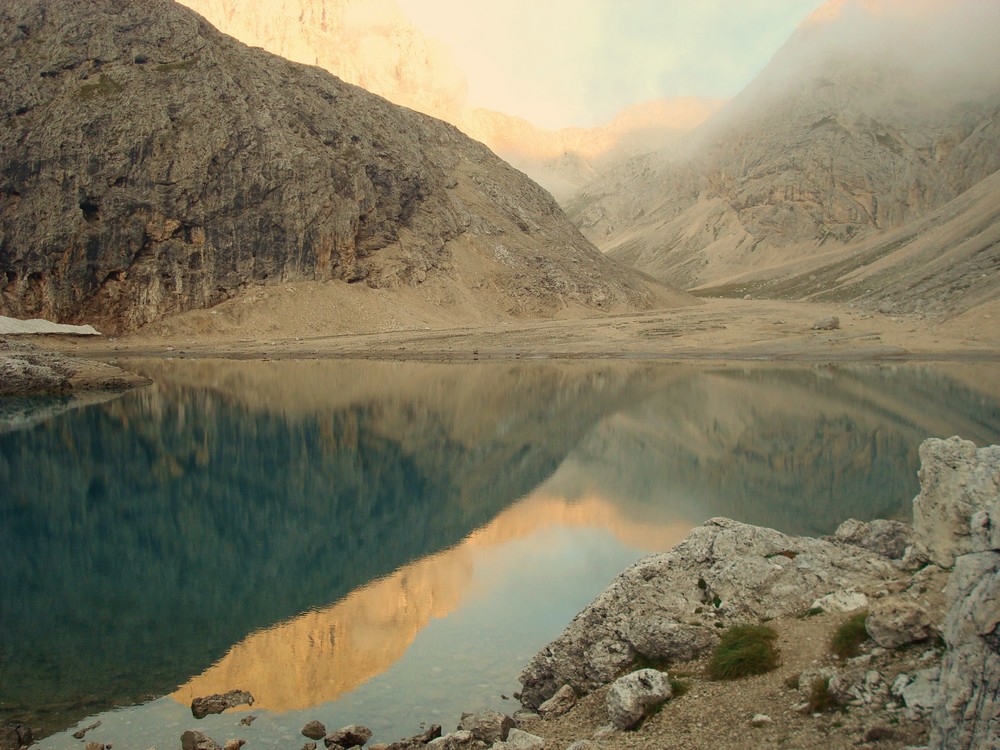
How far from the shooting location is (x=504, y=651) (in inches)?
577

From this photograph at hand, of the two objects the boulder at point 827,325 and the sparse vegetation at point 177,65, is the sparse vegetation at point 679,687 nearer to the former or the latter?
the boulder at point 827,325

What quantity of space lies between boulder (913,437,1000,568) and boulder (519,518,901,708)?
88 centimetres

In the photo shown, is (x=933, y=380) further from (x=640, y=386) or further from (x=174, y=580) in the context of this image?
(x=174, y=580)

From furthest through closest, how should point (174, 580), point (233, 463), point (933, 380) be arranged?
1. point (933, 380)
2. point (233, 463)
3. point (174, 580)

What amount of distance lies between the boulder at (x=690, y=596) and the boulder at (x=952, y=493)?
0.88 m

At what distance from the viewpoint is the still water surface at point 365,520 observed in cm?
1357

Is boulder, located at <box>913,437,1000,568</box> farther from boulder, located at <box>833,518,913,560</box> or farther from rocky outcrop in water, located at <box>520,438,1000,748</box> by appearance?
boulder, located at <box>833,518,913,560</box>

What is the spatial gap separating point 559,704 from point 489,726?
1124 millimetres

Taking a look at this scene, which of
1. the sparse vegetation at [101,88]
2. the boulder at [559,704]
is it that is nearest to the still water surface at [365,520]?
the boulder at [559,704]

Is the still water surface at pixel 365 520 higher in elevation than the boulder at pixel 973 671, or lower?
lower

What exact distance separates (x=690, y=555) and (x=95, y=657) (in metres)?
10.2

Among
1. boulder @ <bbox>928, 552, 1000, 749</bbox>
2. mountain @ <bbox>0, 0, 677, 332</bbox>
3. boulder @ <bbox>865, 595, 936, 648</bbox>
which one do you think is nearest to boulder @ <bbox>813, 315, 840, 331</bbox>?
mountain @ <bbox>0, 0, 677, 332</bbox>

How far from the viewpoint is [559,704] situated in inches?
447

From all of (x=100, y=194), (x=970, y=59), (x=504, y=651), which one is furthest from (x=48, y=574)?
(x=970, y=59)
